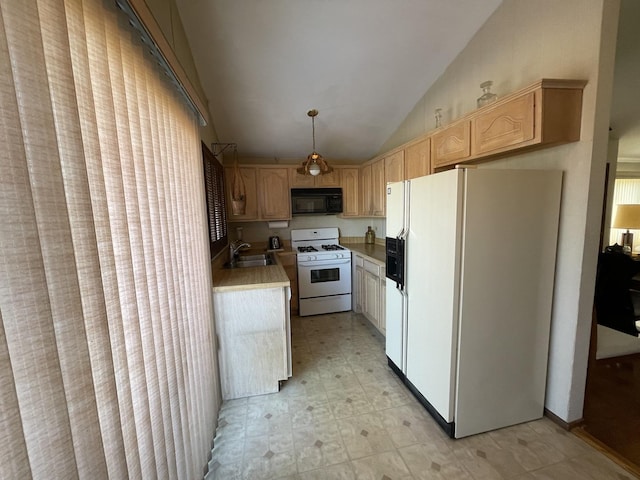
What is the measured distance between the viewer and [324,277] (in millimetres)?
3904

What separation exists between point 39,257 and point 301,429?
6.35ft

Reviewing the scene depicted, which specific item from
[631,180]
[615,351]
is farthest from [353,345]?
[631,180]

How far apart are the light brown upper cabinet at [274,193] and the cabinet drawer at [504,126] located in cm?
260

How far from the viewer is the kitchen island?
2.12m

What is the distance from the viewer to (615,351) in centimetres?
260

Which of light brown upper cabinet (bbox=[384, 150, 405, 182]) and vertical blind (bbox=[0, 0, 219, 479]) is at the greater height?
light brown upper cabinet (bbox=[384, 150, 405, 182])

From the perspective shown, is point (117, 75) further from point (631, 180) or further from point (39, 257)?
point (631, 180)

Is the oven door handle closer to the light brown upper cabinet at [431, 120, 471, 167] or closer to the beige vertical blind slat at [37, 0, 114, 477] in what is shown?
the light brown upper cabinet at [431, 120, 471, 167]

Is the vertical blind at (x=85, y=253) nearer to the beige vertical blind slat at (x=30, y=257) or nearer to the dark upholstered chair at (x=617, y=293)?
the beige vertical blind slat at (x=30, y=257)

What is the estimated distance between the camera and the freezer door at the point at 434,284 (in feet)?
5.52

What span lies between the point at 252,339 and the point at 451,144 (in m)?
2.44

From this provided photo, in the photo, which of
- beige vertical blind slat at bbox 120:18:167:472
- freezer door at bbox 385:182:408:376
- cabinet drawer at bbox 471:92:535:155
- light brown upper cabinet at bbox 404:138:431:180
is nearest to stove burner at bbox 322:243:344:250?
light brown upper cabinet at bbox 404:138:431:180

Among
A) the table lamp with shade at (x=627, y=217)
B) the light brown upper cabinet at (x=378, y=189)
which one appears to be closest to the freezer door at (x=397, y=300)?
the light brown upper cabinet at (x=378, y=189)

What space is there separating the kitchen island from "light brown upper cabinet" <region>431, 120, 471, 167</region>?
1.84 m
